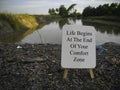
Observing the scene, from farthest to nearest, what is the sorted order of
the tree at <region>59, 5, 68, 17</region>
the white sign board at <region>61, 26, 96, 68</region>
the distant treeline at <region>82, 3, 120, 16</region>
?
1. the tree at <region>59, 5, 68, 17</region>
2. the distant treeline at <region>82, 3, 120, 16</region>
3. the white sign board at <region>61, 26, 96, 68</region>

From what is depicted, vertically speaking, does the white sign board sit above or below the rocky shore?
above

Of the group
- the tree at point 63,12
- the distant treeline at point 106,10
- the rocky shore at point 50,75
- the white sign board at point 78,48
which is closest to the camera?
the rocky shore at point 50,75

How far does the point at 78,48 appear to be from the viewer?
4410 millimetres

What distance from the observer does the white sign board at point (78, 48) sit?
433 cm

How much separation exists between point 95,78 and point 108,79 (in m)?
0.25

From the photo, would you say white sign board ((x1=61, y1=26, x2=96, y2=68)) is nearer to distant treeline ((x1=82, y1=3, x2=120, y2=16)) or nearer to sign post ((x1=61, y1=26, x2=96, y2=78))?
sign post ((x1=61, y1=26, x2=96, y2=78))

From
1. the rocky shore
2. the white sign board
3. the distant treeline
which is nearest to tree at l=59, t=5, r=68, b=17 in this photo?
the distant treeline

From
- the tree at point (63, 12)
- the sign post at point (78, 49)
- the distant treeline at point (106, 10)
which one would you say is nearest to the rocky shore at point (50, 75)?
the sign post at point (78, 49)

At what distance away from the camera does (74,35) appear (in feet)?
14.4

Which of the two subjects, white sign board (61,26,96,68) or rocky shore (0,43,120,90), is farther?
white sign board (61,26,96,68)

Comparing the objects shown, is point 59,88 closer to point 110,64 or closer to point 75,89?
point 75,89

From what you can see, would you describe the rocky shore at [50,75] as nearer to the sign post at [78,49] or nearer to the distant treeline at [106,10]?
the sign post at [78,49]

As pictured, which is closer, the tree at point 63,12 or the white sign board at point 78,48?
the white sign board at point 78,48

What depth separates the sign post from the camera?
4.33 metres
